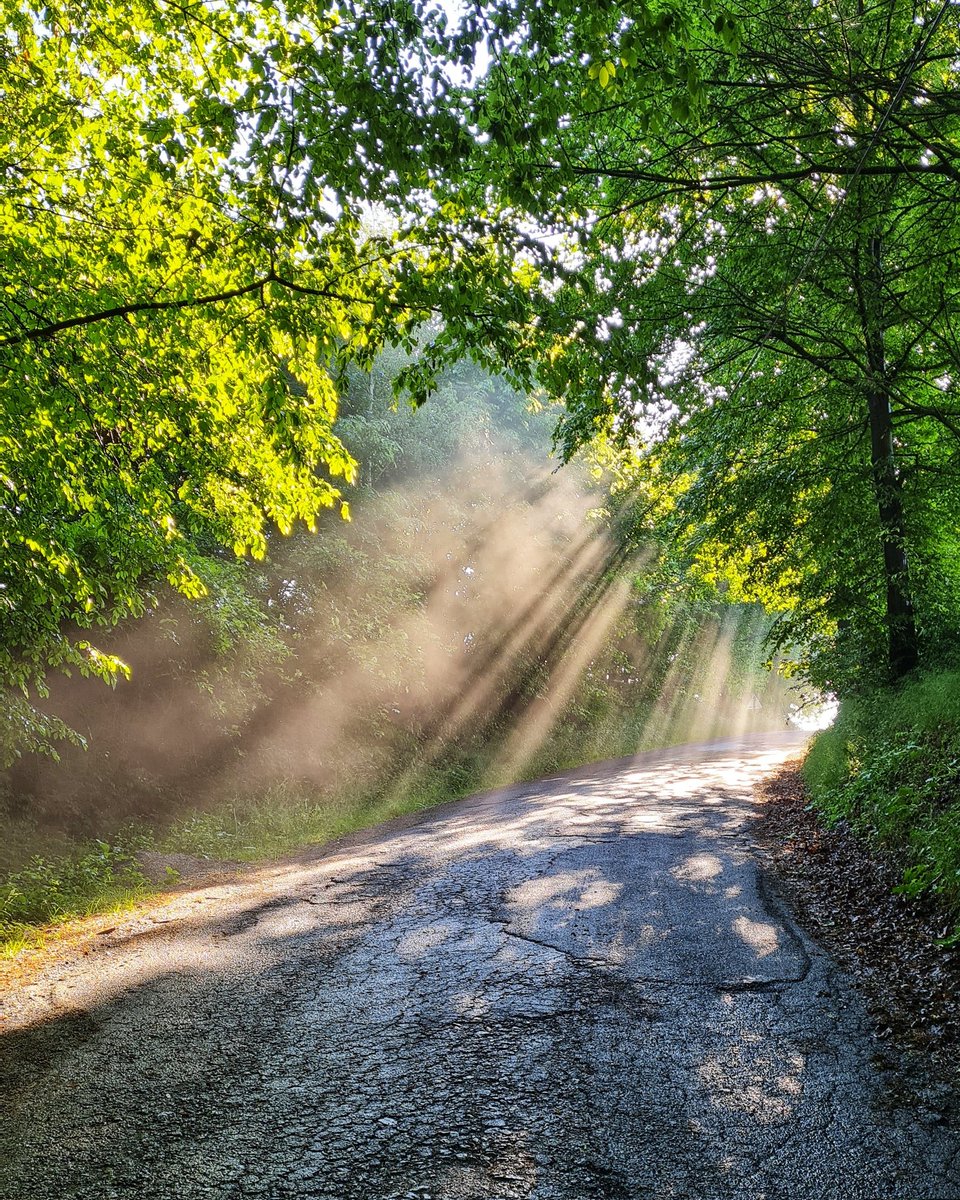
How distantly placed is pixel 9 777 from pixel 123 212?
23.3 feet

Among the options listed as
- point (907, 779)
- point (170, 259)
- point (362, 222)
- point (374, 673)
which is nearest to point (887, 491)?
point (907, 779)

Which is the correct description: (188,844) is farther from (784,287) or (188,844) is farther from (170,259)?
(784,287)

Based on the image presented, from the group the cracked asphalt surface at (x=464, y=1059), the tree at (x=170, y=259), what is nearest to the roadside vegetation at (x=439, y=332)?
the tree at (x=170, y=259)

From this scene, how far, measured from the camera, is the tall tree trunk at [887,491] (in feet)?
24.9

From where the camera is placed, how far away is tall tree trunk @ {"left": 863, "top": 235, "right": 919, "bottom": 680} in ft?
24.9

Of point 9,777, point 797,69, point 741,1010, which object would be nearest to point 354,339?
point 797,69

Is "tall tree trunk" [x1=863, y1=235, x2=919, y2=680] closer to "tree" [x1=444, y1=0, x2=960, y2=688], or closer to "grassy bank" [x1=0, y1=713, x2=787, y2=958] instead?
"tree" [x1=444, y1=0, x2=960, y2=688]

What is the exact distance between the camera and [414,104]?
4133mm

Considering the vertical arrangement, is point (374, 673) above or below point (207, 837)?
above

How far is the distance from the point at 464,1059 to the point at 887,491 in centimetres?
880

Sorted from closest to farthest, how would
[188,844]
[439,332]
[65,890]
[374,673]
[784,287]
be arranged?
[784,287], [65,890], [439,332], [188,844], [374,673]

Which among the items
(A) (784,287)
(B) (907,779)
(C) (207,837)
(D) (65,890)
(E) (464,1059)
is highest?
(A) (784,287)

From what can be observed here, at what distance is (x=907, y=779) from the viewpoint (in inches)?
316

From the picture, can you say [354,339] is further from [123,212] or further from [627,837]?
[627,837]
